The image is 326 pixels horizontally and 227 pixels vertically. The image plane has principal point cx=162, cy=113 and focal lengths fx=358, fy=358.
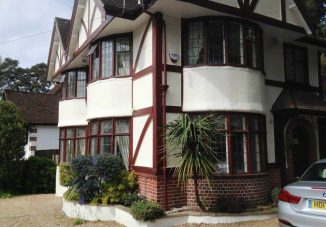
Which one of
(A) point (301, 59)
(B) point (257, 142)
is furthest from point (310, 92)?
(B) point (257, 142)

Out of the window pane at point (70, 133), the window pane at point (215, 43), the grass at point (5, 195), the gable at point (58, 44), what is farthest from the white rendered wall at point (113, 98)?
the gable at point (58, 44)

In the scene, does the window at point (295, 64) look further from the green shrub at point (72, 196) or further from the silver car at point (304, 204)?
the green shrub at point (72, 196)

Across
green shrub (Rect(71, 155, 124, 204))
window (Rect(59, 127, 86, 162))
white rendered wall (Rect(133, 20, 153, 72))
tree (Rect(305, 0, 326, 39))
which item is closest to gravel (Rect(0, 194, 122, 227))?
green shrub (Rect(71, 155, 124, 204))

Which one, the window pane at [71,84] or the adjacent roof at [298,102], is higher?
the window pane at [71,84]

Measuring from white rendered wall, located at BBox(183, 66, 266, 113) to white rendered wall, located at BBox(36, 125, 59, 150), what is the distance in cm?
1605

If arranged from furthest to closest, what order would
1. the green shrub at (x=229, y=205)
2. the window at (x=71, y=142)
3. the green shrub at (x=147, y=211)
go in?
the window at (x=71, y=142) < the green shrub at (x=229, y=205) < the green shrub at (x=147, y=211)

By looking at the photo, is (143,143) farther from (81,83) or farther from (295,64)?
(81,83)

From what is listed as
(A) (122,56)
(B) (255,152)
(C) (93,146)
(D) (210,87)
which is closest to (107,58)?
(A) (122,56)

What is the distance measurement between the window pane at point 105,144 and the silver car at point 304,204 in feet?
24.0

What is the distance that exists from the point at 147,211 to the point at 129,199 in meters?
1.67

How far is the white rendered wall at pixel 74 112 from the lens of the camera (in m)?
17.6

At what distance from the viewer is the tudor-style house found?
10.7 meters

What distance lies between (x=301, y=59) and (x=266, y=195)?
628 cm

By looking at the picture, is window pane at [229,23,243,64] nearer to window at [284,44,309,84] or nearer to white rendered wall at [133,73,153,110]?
white rendered wall at [133,73,153,110]
